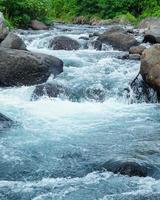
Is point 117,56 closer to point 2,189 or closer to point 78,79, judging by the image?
point 78,79

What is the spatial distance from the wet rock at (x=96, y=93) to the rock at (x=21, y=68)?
1527mm

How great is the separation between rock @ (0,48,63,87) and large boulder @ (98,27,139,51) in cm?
581

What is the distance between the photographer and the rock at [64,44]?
19859mm

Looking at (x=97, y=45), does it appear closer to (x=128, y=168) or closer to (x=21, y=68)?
(x=21, y=68)

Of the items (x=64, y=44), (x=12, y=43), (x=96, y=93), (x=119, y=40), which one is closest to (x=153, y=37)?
(x=119, y=40)

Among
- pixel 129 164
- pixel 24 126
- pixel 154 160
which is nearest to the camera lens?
pixel 129 164

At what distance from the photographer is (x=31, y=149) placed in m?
9.32

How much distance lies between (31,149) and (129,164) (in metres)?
2.09

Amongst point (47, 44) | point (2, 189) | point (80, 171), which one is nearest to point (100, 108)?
point (80, 171)

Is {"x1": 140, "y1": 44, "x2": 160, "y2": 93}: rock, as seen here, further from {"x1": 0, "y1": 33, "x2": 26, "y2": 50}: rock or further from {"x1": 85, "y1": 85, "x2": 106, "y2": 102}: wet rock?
{"x1": 0, "y1": 33, "x2": 26, "y2": 50}: rock

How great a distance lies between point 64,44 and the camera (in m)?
19.9

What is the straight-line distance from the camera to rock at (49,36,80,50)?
1986 centimetres

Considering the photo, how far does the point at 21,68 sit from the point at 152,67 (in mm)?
3690

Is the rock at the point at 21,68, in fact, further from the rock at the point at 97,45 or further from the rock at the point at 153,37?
the rock at the point at 153,37
